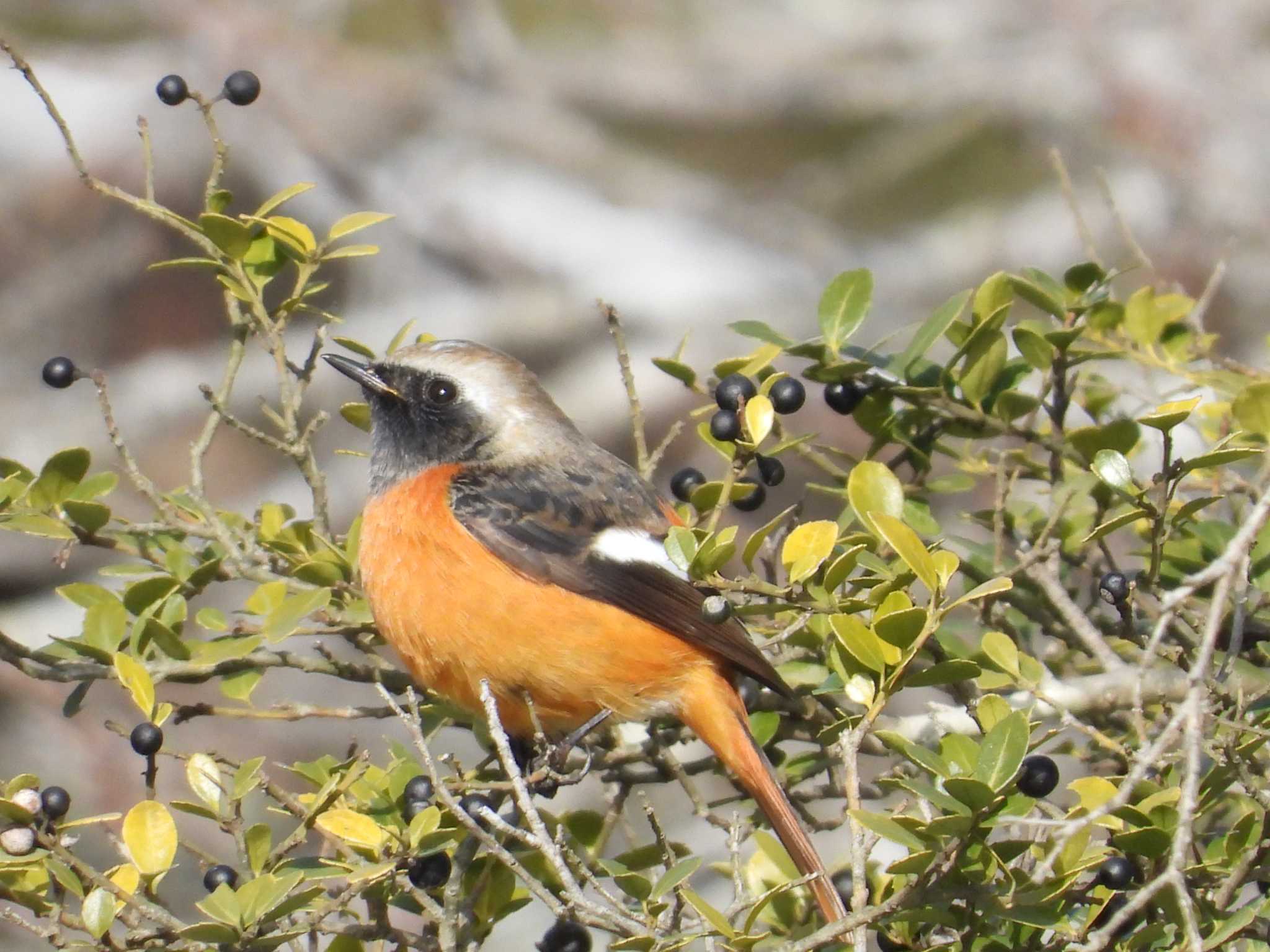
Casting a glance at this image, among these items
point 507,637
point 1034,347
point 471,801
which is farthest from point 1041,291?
point 471,801

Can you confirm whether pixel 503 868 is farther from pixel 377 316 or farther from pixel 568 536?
pixel 377 316

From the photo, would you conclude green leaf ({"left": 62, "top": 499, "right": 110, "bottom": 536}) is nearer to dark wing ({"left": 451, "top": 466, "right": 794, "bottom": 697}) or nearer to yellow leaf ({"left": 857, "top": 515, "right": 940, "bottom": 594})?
dark wing ({"left": 451, "top": 466, "right": 794, "bottom": 697})

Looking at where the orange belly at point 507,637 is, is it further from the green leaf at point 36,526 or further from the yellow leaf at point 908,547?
the yellow leaf at point 908,547

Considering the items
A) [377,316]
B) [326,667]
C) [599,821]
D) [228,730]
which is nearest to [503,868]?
[599,821]

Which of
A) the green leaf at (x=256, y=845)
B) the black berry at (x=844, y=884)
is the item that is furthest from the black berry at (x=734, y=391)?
the green leaf at (x=256, y=845)

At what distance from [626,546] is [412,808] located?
91 centimetres

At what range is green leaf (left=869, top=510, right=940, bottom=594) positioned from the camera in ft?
6.61

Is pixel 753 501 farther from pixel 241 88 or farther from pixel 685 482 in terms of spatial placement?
pixel 241 88

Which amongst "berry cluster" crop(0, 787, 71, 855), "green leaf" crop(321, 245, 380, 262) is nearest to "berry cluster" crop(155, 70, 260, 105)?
"green leaf" crop(321, 245, 380, 262)

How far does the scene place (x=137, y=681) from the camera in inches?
87.1

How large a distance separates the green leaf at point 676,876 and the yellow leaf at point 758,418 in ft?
2.31

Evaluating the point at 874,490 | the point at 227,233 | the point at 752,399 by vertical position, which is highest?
the point at 227,233

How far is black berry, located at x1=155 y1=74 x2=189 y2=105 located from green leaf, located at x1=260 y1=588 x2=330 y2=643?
1070 mm

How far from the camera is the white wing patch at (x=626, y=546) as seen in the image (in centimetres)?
289
